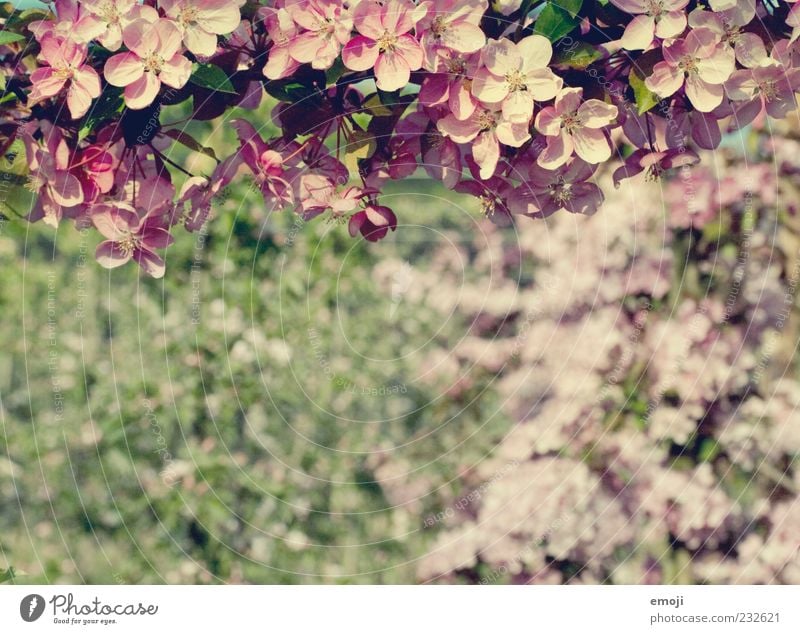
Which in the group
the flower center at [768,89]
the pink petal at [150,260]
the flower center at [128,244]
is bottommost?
the pink petal at [150,260]

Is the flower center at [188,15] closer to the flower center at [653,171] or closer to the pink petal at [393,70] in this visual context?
the pink petal at [393,70]

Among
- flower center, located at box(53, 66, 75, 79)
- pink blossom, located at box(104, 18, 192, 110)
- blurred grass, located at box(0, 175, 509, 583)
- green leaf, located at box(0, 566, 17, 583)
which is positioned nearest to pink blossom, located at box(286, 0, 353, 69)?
pink blossom, located at box(104, 18, 192, 110)

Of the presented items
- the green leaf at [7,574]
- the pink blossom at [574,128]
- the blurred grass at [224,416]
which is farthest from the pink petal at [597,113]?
the blurred grass at [224,416]

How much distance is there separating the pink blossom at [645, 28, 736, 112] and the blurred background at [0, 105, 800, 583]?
2.69 ft

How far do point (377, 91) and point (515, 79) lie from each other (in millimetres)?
141

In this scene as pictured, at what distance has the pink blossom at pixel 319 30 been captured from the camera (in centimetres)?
80

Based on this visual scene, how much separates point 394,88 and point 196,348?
126 cm

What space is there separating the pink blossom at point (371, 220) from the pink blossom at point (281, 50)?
0.16m

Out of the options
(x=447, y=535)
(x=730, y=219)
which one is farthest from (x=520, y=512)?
(x=730, y=219)

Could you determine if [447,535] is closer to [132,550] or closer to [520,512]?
[520,512]

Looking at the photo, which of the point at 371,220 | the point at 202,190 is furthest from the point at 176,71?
the point at 371,220

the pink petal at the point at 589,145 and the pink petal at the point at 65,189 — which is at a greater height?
the pink petal at the point at 589,145

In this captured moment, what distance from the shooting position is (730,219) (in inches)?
69.1
